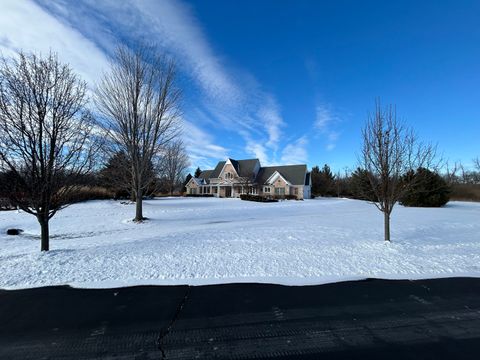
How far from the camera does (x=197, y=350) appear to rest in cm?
287

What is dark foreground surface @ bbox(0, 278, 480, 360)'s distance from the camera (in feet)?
9.37

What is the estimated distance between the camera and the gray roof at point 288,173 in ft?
150

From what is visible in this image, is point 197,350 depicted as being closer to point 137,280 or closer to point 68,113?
point 137,280

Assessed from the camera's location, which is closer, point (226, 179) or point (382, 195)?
point (382, 195)

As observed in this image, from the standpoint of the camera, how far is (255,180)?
47.5m

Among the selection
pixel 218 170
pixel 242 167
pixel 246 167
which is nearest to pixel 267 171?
pixel 246 167

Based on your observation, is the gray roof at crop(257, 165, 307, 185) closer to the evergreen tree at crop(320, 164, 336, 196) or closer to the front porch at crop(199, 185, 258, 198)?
the front porch at crop(199, 185, 258, 198)

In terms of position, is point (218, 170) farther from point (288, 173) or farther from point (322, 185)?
point (322, 185)

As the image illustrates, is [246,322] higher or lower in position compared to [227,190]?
lower

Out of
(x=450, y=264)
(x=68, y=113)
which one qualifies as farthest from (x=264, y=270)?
(x=68, y=113)

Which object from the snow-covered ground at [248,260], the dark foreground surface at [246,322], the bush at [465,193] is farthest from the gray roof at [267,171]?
the dark foreground surface at [246,322]

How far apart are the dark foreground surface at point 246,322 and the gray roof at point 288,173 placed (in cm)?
4153

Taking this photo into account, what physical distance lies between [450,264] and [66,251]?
958 cm

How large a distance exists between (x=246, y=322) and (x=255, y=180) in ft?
145
